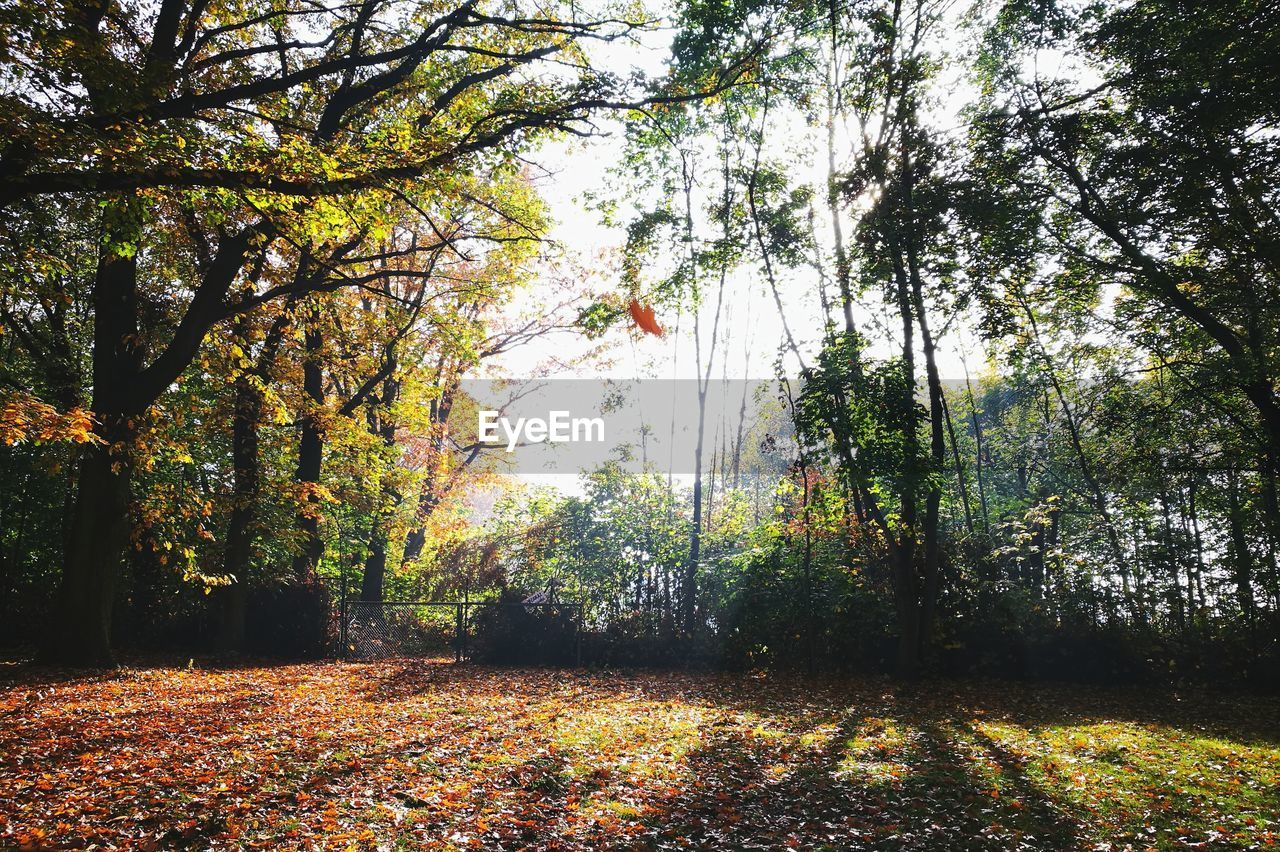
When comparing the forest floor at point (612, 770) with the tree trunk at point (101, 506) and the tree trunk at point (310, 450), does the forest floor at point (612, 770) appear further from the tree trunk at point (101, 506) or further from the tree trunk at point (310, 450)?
the tree trunk at point (310, 450)

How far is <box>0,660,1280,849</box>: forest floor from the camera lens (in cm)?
452

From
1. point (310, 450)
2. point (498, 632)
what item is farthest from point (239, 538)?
point (498, 632)

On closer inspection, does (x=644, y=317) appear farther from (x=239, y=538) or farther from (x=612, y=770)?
(x=612, y=770)

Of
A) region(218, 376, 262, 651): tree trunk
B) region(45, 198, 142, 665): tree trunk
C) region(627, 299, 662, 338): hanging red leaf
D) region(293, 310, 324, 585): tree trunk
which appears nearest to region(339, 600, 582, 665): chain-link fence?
region(293, 310, 324, 585): tree trunk

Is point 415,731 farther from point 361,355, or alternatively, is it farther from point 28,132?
point 361,355

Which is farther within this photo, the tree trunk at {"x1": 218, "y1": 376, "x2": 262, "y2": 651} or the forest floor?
the tree trunk at {"x1": 218, "y1": 376, "x2": 262, "y2": 651}

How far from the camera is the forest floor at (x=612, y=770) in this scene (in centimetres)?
452

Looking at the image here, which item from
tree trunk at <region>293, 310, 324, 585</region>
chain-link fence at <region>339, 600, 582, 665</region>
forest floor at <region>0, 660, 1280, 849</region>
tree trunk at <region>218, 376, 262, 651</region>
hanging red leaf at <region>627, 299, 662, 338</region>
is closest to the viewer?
forest floor at <region>0, 660, 1280, 849</region>

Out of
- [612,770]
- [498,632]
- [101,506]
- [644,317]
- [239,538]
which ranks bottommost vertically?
[612,770]

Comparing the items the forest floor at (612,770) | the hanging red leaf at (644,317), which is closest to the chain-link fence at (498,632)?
the forest floor at (612,770)

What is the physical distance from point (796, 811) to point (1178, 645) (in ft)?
30.6

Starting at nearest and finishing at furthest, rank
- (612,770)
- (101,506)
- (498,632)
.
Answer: (612,770)
(101,506)
(498,632)

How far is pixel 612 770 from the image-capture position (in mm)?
6031

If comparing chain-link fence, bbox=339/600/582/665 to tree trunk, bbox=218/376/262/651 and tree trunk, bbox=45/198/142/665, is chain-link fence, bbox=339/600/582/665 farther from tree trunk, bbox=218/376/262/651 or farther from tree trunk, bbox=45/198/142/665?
tree trunk, bbox=45/198/142/665
